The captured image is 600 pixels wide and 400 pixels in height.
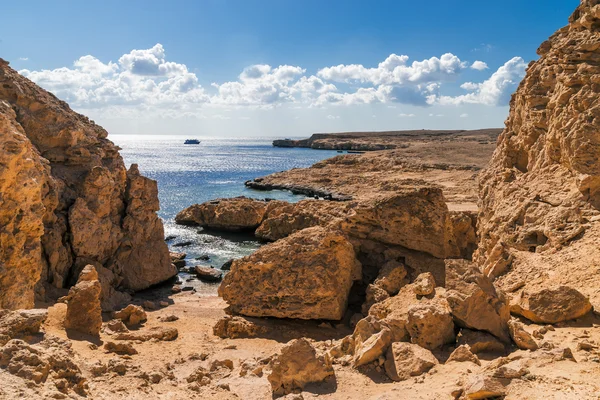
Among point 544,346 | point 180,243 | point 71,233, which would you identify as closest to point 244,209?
point 180,243

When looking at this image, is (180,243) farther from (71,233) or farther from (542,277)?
(542,277)

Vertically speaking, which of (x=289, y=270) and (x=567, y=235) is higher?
(x=567, y=235)

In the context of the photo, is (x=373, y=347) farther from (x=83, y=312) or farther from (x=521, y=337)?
(x=83, y=312)

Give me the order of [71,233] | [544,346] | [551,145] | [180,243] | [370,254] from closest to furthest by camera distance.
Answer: [544,346] < [551,145] < [370,254] < [71,233] < [180,243]

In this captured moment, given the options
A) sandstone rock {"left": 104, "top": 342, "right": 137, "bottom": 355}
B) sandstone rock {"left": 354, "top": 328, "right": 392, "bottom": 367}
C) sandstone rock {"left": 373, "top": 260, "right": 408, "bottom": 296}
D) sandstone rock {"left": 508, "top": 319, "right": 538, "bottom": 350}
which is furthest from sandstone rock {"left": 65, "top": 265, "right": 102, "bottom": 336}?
sandstone rock {"left": 508, "top": 319, "right": 538, "bottom": 350}

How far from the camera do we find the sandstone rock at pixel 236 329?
1378cm

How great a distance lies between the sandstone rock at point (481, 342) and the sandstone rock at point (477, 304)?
0.12 m

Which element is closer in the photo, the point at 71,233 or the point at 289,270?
the point at 289,270

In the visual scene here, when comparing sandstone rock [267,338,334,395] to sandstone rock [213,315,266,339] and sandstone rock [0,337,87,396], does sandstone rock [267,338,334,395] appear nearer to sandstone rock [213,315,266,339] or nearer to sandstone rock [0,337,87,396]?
sandstone rock [0,337,87,396]

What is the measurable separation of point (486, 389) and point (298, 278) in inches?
347

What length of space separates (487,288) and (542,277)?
1.75 meters

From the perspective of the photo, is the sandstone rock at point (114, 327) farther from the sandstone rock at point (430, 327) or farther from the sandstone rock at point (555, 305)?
the sandstone rock at point (555, 305)

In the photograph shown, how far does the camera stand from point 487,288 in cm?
867

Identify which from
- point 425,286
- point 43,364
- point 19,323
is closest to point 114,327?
point 19,323
